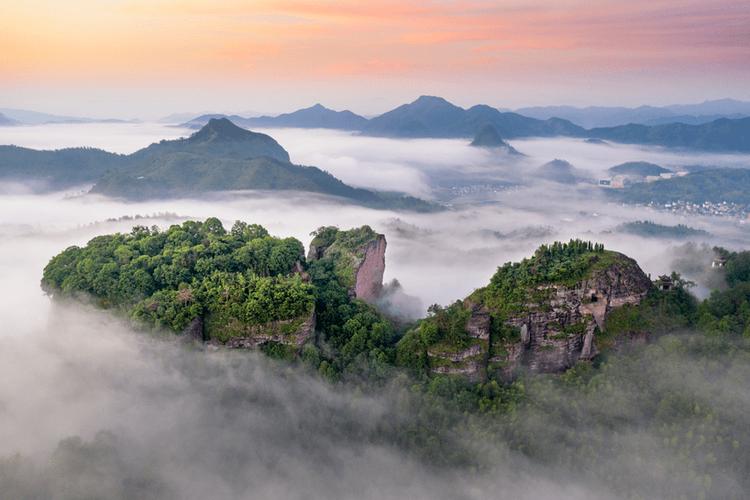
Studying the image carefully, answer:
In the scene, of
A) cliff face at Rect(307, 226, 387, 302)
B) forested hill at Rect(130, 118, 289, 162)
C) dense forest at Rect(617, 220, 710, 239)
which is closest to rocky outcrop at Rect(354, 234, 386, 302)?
cliff face at Rect(307, 226, 387, 302)

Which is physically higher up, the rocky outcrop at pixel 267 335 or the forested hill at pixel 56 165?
the forested hill at pixel 56 165

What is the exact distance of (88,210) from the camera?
142250mm

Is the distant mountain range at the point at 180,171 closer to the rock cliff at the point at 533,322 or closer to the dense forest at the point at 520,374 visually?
the dense forest at the point at 520,374

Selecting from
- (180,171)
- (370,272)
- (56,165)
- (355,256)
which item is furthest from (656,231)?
(56,165)

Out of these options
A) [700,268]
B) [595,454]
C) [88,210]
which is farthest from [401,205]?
[595,454]

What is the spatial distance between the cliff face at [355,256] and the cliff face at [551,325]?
42.6 feet

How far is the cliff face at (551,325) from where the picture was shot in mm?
41750

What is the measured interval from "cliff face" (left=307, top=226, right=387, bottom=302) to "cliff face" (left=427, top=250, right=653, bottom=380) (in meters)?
13.0

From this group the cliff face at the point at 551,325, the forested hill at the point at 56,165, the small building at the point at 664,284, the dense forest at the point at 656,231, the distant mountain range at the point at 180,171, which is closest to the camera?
the cliff face at the point at 551,325

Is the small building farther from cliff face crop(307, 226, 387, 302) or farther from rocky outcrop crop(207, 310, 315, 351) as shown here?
rocky outcrop crop(207, 310, 315, 351)

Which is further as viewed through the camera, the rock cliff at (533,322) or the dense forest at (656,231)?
the dense forest at (656,231)

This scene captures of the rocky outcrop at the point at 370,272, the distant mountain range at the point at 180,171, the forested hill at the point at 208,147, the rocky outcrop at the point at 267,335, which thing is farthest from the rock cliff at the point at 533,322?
the forested hill at the point at 208,147

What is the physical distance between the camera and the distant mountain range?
160m

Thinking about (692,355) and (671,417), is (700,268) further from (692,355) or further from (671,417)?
(671,417)
